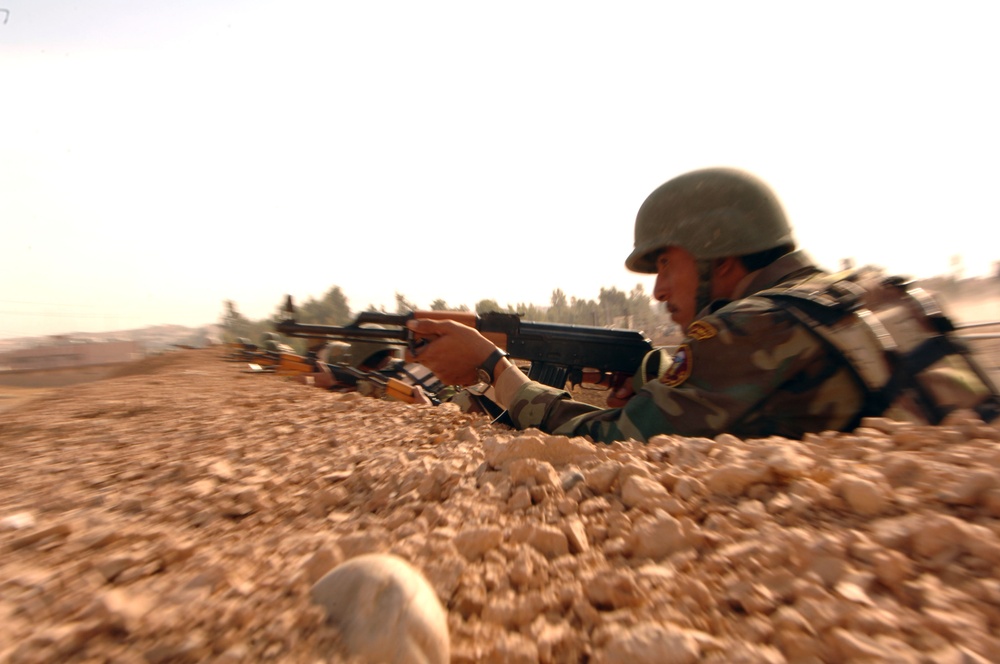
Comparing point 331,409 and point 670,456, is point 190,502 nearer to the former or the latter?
point 670,456

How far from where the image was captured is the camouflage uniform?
1836 mm

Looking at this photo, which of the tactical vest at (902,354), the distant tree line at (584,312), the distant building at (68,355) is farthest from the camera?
the distant tree line at (584,312)

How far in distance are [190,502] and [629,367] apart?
2.58 metres

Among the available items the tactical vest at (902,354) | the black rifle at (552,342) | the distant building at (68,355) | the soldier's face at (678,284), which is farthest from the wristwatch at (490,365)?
the distant building at (68,355)

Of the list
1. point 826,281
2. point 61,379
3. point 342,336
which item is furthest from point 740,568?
point 61,379

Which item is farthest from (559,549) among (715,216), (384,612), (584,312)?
(584,312)

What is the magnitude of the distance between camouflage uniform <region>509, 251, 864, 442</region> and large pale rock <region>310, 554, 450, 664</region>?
4.81ft

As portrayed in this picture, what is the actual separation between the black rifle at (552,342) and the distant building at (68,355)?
7.46m

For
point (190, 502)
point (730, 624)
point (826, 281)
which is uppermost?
point (826, 281)

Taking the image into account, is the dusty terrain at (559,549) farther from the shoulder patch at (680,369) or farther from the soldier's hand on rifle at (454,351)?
the soldier's hand on rifle at (454,351)

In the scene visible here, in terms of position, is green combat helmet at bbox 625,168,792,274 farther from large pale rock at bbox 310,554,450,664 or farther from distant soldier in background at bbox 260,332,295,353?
distant soldier in background at bbox 260,332,295,353

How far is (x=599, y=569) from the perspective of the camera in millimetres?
911

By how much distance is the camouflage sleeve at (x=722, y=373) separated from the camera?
6.02 ft

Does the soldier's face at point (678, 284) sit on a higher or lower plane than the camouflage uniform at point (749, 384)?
higher
